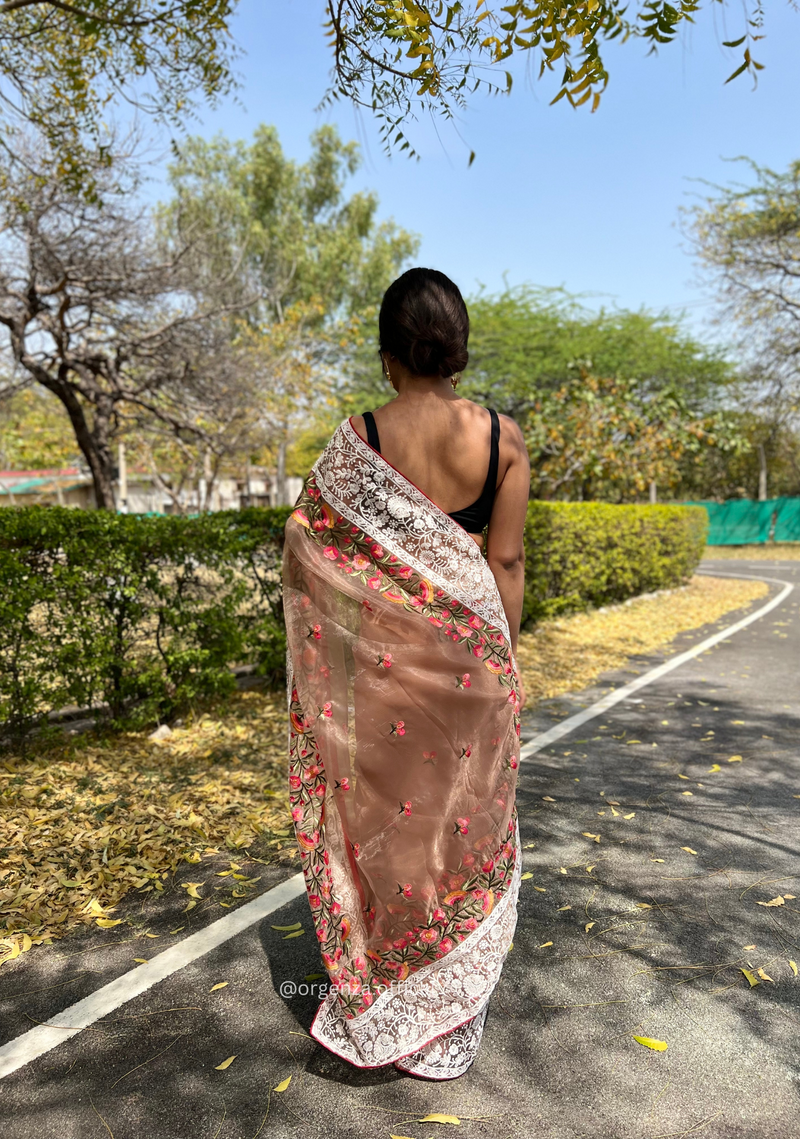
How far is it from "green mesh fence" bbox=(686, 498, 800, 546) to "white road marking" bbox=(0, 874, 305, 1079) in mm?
34424

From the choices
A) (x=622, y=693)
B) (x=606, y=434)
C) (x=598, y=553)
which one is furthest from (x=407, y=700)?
(x=606, y=434)

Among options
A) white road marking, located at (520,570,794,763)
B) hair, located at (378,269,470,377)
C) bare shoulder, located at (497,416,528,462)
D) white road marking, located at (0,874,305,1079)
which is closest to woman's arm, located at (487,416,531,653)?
bare shoulder, located at (497,416,528,462)

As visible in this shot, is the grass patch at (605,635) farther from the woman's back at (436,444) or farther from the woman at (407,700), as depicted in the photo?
the woman's back at (436,444)

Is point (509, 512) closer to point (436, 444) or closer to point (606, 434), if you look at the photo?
point (436, 444)

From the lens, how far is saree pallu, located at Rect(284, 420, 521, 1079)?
223 centimetres

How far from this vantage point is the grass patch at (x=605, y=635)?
7430mm

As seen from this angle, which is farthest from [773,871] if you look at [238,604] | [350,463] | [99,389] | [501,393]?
[501,393]

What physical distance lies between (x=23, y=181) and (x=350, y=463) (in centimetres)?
881

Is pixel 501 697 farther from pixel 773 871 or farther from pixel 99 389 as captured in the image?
pixel 99 389

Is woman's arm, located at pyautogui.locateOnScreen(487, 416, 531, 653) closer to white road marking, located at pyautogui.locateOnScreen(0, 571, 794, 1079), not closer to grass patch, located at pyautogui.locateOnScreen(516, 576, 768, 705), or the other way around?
white road marking, located at pyautogui.locateOnScreen(0, 571, 794, 1079)

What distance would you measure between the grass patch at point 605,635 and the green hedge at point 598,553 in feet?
0.91

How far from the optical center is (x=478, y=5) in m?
3.68

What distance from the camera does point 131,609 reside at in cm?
504

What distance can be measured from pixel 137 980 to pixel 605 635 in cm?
788
